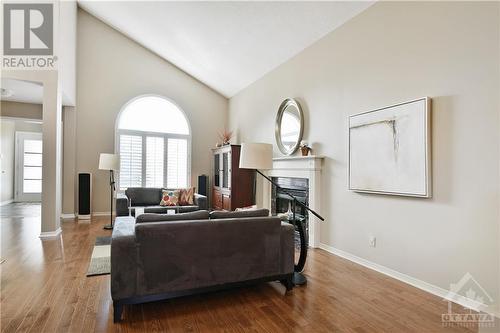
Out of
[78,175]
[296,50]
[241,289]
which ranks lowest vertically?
[241,289]

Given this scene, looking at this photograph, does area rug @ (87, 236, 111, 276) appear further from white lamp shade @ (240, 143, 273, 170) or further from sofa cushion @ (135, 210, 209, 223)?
white lamp shade @ (240, 143, 273, 170)

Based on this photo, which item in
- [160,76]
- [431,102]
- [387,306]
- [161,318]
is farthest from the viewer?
[160,76]

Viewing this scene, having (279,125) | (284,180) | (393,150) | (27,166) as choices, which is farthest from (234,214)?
(27,166)

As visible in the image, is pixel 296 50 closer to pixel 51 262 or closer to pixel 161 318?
pixel 161 318

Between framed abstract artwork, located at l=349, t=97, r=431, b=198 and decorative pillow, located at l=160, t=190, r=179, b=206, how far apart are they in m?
3.79

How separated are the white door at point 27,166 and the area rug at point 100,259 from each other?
21.8 ft

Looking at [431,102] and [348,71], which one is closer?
[431,102]

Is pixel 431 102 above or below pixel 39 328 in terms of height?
above

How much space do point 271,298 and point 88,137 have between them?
5.94 meters

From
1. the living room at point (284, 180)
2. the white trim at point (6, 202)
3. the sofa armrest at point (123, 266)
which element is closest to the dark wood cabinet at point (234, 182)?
the living room at point (284, 180)

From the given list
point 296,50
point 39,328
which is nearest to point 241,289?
point 39,328

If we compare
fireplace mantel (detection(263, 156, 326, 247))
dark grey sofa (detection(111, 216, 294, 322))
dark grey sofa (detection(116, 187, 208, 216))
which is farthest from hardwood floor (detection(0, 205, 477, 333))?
dark grey sofa (detection(116, 187, 208, 216))

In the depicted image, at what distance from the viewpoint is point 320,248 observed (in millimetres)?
4223

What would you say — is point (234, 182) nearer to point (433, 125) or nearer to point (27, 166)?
point (433, 125)
